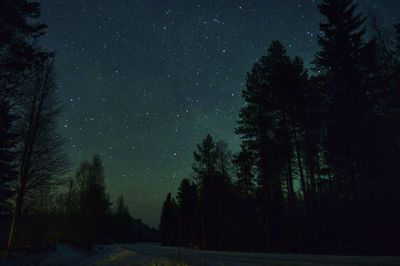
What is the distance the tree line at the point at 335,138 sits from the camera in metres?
18.2

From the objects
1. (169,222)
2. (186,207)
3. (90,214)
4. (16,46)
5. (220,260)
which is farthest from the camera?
(169,222)

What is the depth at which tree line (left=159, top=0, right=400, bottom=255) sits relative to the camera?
1821cm

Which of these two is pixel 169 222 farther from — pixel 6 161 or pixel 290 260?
pixel 290 260

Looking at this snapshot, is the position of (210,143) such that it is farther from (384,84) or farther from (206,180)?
(384,84)

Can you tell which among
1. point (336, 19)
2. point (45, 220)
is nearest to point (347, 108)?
point (336, 19)

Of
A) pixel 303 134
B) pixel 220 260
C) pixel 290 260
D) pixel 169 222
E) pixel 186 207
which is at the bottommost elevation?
pixel 220 260

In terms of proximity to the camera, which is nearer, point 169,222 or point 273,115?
point 273,115

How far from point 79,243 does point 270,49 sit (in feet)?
100

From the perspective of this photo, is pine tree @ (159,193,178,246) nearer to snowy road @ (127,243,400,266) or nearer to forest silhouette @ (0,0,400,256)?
forest silhouette @ (0,0,400,256)

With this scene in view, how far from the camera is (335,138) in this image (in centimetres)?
2006

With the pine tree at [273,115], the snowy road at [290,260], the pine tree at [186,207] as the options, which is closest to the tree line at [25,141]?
the snowy road at [290,260]

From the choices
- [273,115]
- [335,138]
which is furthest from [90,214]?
[335,138]

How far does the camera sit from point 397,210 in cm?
1681

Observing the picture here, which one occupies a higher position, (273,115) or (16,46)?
(273,115)
